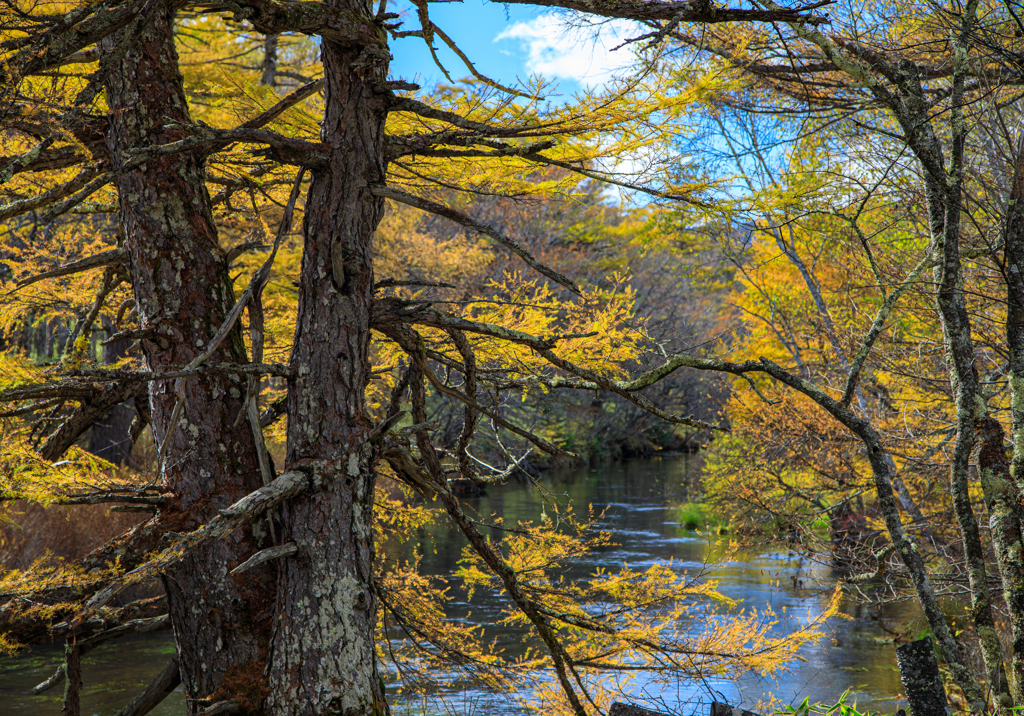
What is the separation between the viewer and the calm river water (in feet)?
24.8

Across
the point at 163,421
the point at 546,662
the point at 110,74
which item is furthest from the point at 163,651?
the point at 110,74

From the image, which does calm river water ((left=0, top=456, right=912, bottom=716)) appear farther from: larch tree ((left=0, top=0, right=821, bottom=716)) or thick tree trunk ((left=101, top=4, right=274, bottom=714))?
thick tree trunk ((left=101, top=4, right=274, bottom=714))

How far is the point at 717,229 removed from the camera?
9.70 metres

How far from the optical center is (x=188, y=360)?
3158 mm

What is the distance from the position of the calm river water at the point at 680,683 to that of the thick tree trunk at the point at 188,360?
1740 millimetres

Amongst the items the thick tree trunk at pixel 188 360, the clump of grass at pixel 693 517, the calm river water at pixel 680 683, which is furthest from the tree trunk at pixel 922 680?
the clump of grass at pixel 693 517

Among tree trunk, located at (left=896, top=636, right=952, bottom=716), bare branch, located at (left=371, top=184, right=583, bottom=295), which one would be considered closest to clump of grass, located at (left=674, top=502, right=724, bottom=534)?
tree trunk, located at (left=896, top=636, right=952, bottom=716)

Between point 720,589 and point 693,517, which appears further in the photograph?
point 693,517

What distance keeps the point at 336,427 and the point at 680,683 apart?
22.1 feet

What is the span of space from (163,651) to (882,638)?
9815 millimetres

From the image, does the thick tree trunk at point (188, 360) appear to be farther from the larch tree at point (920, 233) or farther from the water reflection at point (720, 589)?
the larch tree at point (920, 233)

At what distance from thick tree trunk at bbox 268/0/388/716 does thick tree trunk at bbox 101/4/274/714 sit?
30cm

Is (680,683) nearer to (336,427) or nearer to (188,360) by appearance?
(336,427)

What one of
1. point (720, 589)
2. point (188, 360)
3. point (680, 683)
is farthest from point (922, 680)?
point (720, 589)
